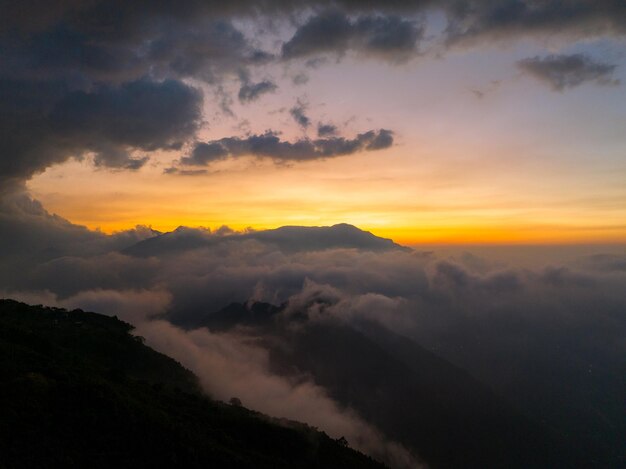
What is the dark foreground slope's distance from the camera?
944 inches

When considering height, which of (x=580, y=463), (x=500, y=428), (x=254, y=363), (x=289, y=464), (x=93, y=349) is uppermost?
(x=93, y=349)

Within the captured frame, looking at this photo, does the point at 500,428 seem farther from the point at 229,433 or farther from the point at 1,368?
the point at 1,368

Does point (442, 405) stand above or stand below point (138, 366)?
below

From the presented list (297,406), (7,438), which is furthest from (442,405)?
(7,438)

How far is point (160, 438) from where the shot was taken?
28969 millimetres

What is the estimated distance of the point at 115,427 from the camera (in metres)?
28.2

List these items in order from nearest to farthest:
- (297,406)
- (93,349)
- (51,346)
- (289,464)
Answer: (289,464) → (51,346) → (93,349) → (297,406)

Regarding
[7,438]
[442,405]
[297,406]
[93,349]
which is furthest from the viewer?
[442,405]

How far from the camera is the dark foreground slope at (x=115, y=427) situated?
944 inches

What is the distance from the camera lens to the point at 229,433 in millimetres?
42312

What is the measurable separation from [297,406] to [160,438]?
10627 cm

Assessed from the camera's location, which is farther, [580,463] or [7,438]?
[580,463]

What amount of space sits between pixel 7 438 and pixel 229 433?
24.5m

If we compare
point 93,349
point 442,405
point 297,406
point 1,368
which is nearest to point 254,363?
point 297,406
